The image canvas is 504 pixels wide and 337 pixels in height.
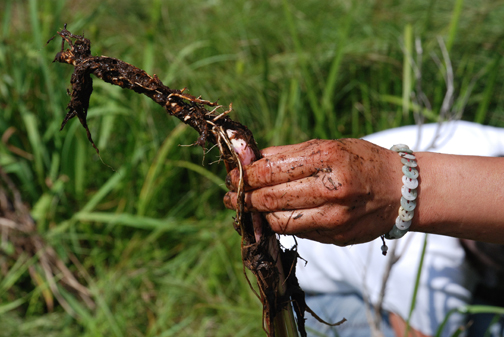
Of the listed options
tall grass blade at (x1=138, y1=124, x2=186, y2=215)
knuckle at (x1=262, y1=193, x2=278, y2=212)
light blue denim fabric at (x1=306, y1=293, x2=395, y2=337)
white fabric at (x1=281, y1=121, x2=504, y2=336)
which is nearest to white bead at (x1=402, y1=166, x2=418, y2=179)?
knuckle at (x1=262, y1=193, x2=278, y2=212)

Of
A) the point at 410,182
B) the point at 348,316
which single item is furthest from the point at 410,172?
the point at 348,316

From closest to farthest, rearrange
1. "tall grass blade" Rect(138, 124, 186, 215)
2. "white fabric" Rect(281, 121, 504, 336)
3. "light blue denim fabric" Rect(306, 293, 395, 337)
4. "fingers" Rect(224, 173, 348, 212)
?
"fingers" Rect(224, 173, 348, 212) → "white fabric" Rect(281, 121, 504, 336) → "light blue denim fabric" Rect(306, 293, 395, 337) → "tall grass blade" Rect(138, 124, 186, 215)

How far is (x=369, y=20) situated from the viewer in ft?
8.75

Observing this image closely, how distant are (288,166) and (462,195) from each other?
13.6 inches

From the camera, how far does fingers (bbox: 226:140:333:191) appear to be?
0.70 metres

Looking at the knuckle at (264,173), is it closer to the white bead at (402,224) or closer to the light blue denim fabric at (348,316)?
the white bead at (402,224)

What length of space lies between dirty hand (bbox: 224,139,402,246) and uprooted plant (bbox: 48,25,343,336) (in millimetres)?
43

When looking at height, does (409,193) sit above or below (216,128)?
below

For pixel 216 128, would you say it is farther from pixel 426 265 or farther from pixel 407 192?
pixel 426 265

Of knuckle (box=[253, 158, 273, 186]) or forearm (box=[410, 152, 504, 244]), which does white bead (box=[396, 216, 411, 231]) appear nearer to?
forearm (box=[410, 152, 504, 244])

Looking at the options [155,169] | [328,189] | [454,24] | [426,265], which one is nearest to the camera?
[328,189]

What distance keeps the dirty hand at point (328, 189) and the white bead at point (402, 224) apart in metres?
0.01

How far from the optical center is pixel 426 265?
4.41 feet

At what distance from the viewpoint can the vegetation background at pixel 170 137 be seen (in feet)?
5.77
